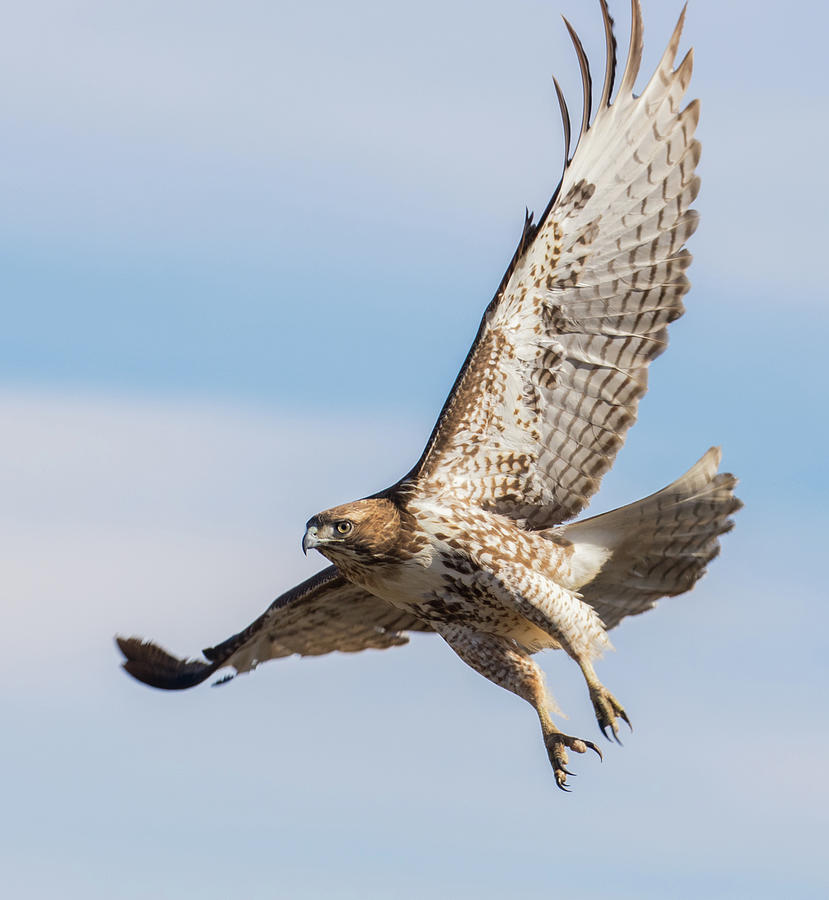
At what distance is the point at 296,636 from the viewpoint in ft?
49.4

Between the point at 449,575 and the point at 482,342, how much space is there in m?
1.53

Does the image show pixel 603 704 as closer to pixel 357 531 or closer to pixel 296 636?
pixel 357 531

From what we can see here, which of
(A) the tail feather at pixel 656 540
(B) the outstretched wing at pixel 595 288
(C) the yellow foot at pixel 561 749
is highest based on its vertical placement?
(B) the outstretched wing at pixel 595 288

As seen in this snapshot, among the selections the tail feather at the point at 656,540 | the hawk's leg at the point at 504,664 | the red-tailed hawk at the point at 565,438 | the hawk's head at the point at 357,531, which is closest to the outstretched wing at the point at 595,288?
the red-tailed hawk at the point at 565,438

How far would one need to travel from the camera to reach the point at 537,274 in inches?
519

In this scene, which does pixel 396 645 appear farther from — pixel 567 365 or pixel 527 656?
pixel 567 365

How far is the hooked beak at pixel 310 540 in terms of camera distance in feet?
42.4

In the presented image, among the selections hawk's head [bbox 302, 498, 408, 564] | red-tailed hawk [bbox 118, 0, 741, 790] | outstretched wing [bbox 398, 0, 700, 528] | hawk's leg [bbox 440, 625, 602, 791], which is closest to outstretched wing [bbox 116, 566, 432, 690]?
hawk's leg [bbox 440, 625, 602, 791]

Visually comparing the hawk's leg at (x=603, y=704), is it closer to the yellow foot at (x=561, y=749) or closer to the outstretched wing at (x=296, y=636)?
the yellow foot at (x=561, y=749)

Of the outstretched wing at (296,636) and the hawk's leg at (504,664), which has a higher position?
the outstretched wing at (296,636)

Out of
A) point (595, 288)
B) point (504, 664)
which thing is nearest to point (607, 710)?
point (504, 664)

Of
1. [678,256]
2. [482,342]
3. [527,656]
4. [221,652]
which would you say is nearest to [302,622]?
[221,652]

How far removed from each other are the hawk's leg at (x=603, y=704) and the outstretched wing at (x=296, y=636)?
1988mm

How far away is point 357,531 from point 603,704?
6.34 ft
